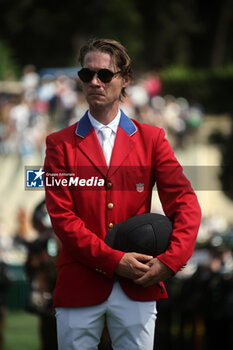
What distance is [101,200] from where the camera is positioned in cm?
376

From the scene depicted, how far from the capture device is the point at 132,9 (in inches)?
1499

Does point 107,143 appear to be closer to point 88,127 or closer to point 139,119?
point 88,127


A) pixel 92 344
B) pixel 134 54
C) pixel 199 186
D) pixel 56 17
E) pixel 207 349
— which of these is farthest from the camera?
pixel 56 17

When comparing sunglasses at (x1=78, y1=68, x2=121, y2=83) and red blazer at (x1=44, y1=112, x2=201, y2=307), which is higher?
sunglasses at (x1=78, y1=68, x2=121, y2=83)

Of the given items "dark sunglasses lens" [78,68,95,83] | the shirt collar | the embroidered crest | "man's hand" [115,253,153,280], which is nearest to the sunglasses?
"dark sunglasses lens" [78,68,95,83]

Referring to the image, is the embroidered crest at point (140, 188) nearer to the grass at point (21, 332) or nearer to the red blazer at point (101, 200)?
the red blazer at point (101, 200)

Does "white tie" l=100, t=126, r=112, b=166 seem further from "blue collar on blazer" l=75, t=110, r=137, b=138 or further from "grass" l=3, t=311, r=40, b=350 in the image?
"grass" l=3, t=311, r=40, b=350

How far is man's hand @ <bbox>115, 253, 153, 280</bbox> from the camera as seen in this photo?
11.8 feet

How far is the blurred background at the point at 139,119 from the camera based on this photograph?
8.27m

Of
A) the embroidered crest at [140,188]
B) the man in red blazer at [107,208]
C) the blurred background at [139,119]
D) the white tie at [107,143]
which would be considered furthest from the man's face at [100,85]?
the blurred background at [139,119]

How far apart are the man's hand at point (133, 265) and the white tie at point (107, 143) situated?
415 millimetres

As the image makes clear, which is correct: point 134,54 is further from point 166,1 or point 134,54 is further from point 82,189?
point 82,189

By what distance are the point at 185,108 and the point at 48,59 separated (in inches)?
651

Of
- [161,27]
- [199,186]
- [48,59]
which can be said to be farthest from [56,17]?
[199,186]
